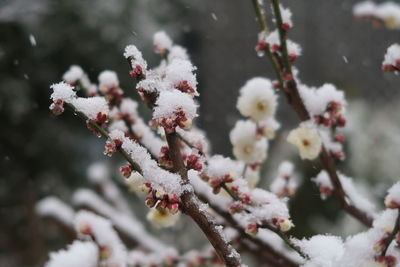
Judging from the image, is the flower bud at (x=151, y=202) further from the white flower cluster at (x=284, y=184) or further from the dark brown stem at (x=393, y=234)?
the white flower cluster at (x=284, y=184)

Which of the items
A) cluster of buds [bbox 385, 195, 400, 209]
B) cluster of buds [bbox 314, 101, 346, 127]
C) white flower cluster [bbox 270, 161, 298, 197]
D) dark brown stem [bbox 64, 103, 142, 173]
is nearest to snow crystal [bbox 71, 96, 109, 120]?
dark brown stem [bbox 64, 103, 142, 173]

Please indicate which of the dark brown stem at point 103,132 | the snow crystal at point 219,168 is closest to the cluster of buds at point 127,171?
the dark brown stem at point 103,132

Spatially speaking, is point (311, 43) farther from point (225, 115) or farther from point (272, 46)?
point (272, 46)

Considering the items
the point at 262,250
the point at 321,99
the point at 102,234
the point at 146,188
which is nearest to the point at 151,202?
the point at 146,188

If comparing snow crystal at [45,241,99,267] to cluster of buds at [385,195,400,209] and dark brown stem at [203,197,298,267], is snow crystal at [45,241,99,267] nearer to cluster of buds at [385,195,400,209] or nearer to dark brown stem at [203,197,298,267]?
dark brown stem at [203,197,298,267]

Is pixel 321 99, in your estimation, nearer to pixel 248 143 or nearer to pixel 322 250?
pixel 248 143

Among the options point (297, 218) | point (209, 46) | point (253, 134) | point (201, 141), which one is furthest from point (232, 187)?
point (209, 46)
